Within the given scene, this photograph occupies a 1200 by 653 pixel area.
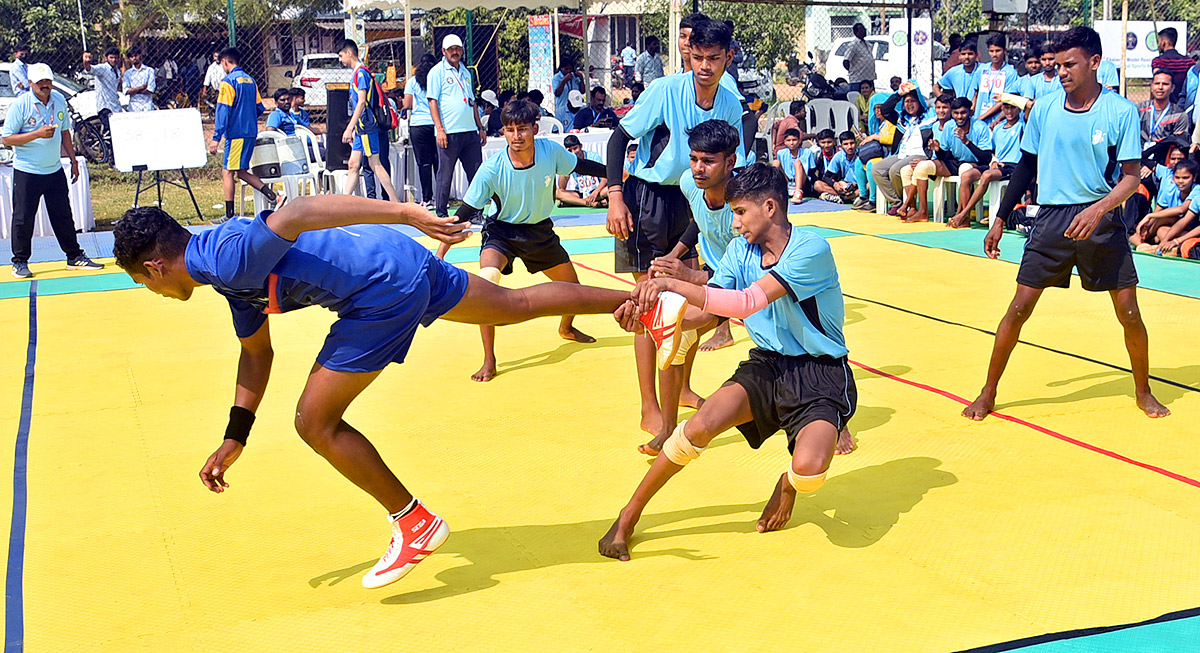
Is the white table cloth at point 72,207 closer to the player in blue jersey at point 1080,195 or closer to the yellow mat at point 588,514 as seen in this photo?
the yellow mat at point 588,514

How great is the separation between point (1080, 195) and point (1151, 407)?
3.65 ft

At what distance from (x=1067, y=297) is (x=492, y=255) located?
14.7 feet

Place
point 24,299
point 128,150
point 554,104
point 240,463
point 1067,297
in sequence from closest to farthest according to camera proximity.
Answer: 1. point 240,463
2. point 1067,297
3. point 24,299
4. point 128,150
5. point 554,104

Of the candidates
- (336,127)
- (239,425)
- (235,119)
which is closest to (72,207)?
(235,119)

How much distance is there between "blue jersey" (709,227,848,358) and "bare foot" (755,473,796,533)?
527mm

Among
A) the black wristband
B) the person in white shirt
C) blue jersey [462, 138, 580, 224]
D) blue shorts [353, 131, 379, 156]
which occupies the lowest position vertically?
the black wristband

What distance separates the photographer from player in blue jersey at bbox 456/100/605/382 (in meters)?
6.61

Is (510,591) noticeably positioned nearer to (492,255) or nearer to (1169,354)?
(492,255)

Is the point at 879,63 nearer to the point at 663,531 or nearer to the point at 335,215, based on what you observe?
the point at 663,531

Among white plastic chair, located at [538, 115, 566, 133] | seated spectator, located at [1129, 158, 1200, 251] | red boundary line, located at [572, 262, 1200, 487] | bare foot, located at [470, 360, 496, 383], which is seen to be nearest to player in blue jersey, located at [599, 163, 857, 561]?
red boundary line, located at [572, 262, 1200, 487]

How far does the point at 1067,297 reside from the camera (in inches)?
340

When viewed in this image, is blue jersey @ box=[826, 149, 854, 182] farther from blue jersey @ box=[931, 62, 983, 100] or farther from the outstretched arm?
the outstretched arm

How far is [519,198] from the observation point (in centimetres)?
672

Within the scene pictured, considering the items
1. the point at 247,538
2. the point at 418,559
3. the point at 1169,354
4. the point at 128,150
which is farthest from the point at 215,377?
the point at 128,150
